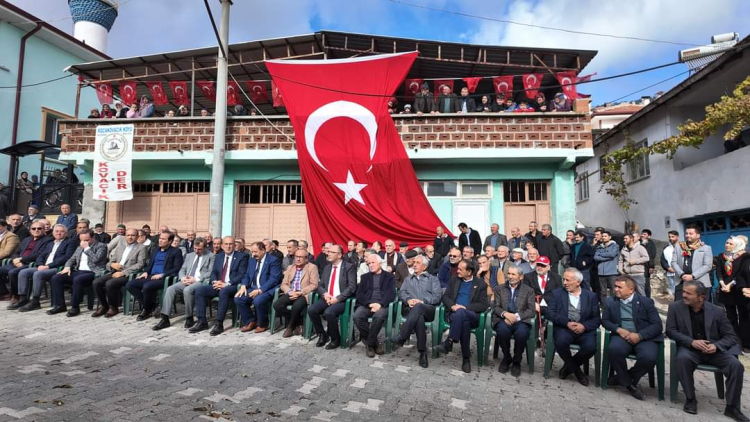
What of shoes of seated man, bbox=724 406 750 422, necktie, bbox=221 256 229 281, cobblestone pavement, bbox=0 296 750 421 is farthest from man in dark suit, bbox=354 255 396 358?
shoes of seated man, bbox=724 406 750 422

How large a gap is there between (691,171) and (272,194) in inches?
421

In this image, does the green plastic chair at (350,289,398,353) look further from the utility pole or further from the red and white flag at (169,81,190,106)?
the red and white flag at (169,81,190,106)

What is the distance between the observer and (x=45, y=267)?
7.15m

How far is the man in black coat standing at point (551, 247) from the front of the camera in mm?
8195

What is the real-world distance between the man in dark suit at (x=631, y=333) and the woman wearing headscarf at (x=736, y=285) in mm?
2156

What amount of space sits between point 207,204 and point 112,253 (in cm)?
388

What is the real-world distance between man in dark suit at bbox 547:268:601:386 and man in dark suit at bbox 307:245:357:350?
260cm

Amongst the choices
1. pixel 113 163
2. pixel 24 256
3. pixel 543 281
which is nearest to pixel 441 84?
pixel 543 281

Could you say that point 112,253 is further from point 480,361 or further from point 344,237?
point 480,361

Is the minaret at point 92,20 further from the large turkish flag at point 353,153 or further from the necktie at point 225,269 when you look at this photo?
the necktie at point 225,269

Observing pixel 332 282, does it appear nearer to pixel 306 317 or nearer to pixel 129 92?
pixel 306 317

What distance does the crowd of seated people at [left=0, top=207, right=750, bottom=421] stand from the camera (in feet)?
14.0

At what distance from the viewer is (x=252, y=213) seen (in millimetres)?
11219

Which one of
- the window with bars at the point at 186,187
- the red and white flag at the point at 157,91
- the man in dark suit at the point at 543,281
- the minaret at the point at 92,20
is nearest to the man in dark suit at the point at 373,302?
the man in dark suit at the point at 543,281
